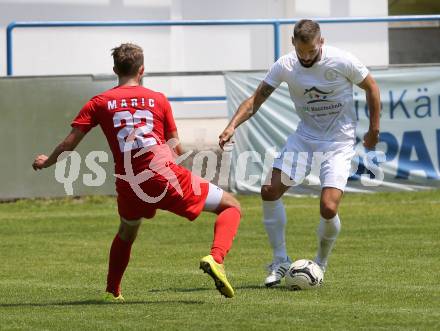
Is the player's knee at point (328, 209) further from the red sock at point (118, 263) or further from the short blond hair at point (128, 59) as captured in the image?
the short blond hair at point (128, 59)

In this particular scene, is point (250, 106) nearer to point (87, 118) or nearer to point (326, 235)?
point (326, 235)

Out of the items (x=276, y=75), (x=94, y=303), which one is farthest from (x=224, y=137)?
(x=94, y=303)

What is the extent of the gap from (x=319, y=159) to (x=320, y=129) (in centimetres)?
23

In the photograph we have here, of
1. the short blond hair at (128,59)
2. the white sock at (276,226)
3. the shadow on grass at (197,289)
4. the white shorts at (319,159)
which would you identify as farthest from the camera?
the white sock at (276,226)

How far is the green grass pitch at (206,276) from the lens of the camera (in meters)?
7.62

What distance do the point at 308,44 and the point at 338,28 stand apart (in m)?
13.3

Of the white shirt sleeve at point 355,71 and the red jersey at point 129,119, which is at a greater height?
the white shirt sleeve at point 355,71

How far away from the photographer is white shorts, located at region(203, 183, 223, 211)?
8.49 m

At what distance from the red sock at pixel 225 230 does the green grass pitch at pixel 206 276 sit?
37cm

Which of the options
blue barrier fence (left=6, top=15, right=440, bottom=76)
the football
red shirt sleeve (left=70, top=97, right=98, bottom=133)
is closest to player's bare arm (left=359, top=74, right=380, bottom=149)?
the football

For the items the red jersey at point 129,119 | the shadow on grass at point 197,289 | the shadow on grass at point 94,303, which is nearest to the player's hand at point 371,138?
the shadow on grass at point 197,289

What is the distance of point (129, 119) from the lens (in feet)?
27.2

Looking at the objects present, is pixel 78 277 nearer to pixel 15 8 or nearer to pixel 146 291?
pixel 146 291

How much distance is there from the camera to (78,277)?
10422 mm
